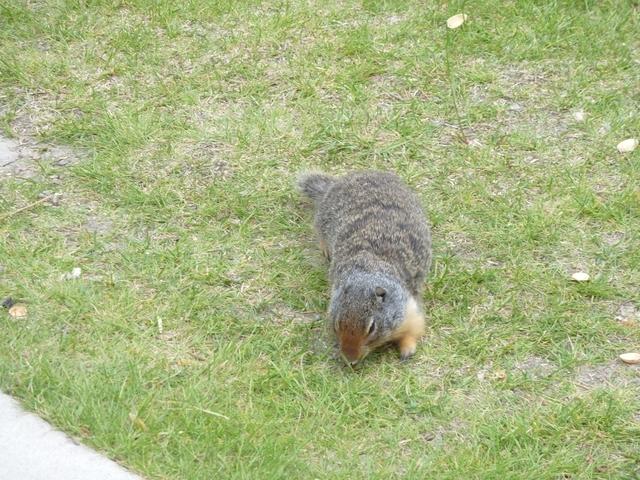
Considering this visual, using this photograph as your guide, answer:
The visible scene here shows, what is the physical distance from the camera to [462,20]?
21.5 feet

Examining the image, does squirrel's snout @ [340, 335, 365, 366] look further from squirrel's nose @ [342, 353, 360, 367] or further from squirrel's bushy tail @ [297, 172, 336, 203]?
squirrel's bushy tail @ [297, 172, 336, 203]

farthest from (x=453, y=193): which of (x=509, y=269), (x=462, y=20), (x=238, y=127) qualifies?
(x=462, y=20)

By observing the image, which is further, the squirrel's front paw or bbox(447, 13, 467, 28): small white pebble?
bbox(447, 13, 467, 28): small white pebble

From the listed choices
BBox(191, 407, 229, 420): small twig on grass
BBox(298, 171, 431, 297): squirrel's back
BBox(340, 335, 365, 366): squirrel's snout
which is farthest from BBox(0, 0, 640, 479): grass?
BBox(298, 171, 431, 297): squirrel's back

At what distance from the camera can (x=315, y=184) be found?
5.09 m

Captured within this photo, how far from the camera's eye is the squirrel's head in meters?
3.98

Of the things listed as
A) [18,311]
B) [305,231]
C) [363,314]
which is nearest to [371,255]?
[363,314]

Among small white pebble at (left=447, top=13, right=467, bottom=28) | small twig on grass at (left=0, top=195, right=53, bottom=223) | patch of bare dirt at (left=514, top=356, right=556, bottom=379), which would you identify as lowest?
patch of bare dirt at (left=514, top=356, right=556, bottom=379)

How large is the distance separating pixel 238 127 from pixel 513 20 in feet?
7.61

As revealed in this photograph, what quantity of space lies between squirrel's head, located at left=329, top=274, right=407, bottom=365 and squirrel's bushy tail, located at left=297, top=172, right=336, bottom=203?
952 millimetres

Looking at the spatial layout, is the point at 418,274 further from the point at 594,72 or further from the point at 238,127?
the point at 594,72

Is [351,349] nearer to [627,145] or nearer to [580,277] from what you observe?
[580,277]

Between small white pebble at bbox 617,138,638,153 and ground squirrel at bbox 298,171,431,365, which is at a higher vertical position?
ground squirrel at bbox 298,171,431,365

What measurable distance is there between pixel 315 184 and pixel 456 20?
2.19 meters
